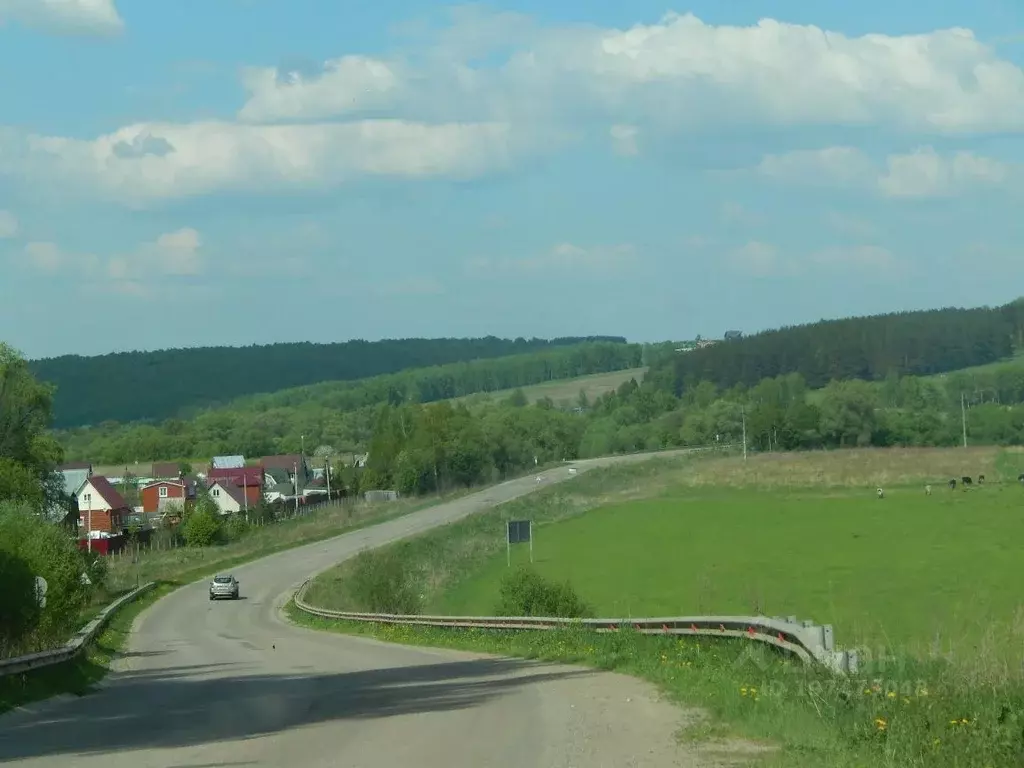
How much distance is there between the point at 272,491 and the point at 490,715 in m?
146

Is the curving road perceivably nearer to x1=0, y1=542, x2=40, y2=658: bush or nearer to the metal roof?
x1=0, y1=542, x2=40, y2=658: bush

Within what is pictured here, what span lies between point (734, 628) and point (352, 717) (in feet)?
20.5

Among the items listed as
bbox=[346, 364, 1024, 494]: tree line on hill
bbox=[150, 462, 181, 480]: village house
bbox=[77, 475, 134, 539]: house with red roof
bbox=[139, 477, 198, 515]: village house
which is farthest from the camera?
bbox=[150, 462, 181, 480]: village house

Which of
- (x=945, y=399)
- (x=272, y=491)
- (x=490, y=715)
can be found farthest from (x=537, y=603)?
(x=945, y=399)

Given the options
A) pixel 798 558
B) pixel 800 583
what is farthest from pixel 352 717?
pixel 798 558

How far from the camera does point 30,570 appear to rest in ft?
103

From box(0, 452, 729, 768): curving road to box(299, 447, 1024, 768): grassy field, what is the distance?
0.90 m

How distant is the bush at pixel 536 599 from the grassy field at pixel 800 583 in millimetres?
2949

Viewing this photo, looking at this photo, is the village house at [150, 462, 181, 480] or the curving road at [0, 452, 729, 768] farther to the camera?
the village house at [150, 462, 181, 480]

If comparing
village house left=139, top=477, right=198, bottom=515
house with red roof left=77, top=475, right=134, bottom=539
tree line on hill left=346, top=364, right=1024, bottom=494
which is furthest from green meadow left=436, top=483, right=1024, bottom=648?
village house left=139, top=477, right=198, bottom=515

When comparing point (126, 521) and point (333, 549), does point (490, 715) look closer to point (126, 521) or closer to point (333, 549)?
point (333, 549)

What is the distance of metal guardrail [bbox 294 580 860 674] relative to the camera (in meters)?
14.5

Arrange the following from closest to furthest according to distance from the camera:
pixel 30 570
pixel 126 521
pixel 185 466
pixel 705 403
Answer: pixel 30 570, pixel 126 521, pixel 185 466, pixel 705 403

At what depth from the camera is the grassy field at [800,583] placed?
36.9 feet
